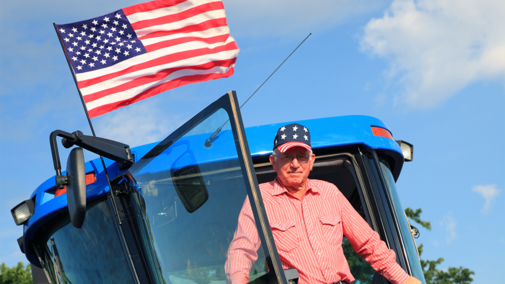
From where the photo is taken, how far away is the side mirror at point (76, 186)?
249 centimetres

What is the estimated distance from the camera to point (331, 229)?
2775mm

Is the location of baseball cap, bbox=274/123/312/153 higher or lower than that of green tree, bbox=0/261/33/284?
lower

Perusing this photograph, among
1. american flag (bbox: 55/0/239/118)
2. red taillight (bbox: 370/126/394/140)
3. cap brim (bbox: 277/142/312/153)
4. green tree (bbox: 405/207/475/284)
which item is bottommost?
green tree (bbox: 405/207/475/284)

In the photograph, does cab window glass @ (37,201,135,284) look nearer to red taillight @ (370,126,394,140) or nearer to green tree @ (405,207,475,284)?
red taillight @ (370,126,394,140)

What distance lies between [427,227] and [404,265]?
505 inches

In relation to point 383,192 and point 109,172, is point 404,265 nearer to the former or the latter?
point 383,192

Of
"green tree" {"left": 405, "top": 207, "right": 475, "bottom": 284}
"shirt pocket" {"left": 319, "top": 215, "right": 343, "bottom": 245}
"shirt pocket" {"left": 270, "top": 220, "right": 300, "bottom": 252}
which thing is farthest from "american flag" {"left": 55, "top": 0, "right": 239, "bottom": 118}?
"green tree" {"left": 405, "top": 207, "right": 475, "bottom": 284}

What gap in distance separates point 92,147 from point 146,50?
1.46m

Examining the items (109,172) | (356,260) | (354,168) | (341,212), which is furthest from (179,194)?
(356,260)

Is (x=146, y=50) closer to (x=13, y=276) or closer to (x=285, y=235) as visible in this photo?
(x=285, y=235)

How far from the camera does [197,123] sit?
257cm

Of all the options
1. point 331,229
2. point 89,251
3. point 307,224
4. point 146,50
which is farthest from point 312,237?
point 146,50

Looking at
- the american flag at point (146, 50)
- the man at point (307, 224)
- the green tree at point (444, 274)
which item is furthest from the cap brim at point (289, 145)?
the green tree at point (444, 274)

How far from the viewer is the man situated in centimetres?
260
